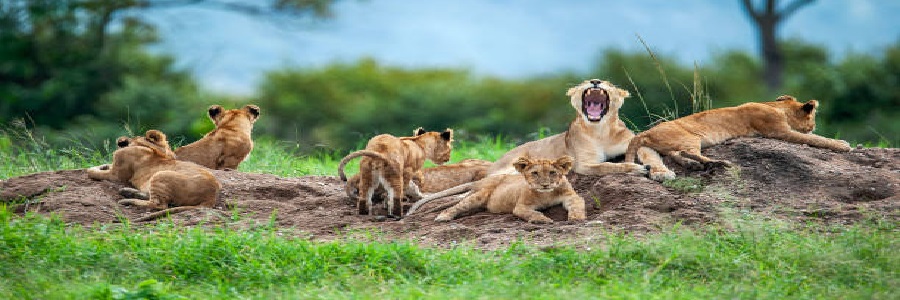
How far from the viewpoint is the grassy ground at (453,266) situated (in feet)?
21.6

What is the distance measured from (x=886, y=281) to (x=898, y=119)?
65.2 feet

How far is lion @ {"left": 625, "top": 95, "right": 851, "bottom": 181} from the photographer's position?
9.13 metres

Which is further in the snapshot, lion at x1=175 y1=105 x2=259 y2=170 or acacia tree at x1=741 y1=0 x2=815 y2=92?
acacia tree at x1=741 y1=0 x2=815 y2=92

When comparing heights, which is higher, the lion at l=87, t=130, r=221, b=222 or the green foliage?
the lion at l=87, t=130, r=221, b=222

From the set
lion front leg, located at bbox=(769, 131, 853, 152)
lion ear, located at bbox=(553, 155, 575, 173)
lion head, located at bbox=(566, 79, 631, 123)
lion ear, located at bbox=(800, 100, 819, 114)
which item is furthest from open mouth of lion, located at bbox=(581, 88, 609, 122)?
lion ear, located at bbox=(800, 100, 819, 114)

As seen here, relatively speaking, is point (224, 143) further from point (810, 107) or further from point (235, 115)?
point (810, 107)

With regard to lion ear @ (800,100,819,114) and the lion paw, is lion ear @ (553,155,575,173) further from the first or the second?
lion ear @ (800,100,819,114)

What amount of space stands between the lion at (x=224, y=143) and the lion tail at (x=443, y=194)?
7.34 ft

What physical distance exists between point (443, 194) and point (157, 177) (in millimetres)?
2039

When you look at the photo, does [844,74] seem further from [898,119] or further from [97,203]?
[97,203]

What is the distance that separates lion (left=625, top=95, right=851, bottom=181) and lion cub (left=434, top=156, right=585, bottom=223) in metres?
1.04

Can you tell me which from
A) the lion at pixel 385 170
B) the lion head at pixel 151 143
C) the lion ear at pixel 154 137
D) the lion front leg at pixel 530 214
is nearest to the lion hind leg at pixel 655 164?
the lion front leg at pixel 530 214

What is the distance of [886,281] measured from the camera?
6.67m

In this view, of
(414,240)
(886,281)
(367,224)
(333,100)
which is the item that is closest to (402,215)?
(367,224)
